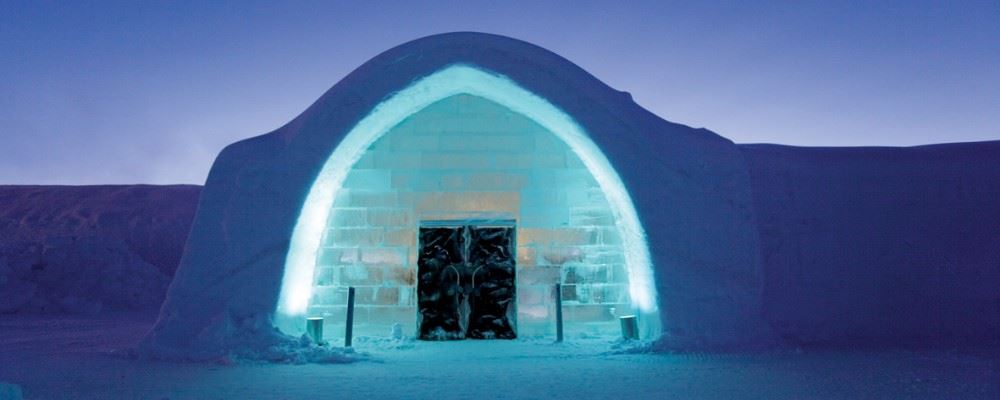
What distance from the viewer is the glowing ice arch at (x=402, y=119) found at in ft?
21.9

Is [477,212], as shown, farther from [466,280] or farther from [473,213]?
[466,280]

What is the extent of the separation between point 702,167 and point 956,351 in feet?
9.77

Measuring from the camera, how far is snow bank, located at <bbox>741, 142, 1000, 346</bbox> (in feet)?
22.6

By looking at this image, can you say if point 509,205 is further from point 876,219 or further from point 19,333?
point 19,333

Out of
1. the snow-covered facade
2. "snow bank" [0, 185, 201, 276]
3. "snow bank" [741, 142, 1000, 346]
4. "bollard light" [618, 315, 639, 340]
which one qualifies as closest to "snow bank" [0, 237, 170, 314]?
"snow bank" [0, 185, 201, 276]

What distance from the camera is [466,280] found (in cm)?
771

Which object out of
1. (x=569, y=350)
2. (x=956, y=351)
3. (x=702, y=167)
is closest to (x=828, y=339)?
(x=956, y=351)

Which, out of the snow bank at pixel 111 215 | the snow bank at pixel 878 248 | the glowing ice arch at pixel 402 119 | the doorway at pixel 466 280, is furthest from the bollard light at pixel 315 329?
the snow bank at pixel 111 215

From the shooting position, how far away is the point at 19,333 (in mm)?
8914

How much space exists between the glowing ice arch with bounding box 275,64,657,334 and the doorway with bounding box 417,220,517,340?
4.02 feet

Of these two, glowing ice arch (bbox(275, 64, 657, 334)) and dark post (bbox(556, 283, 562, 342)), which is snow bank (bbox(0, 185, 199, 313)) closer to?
glowing ice arch (bbox(275, 64, 657, 334))

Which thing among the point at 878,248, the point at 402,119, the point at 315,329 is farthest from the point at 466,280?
the point at 878,248

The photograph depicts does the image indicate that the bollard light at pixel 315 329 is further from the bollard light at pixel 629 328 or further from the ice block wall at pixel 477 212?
the bollard light at pixel 629 328

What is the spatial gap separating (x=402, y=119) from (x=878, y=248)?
5.54 metres
